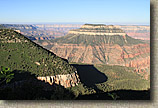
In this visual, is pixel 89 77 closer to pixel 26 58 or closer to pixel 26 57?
pixel 26 57

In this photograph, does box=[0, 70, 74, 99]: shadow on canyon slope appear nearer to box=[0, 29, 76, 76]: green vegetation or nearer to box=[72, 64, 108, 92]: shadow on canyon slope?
box=[0, 29, 76, 76]: green vegetation

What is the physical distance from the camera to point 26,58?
3903cm

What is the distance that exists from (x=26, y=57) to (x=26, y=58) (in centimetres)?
35

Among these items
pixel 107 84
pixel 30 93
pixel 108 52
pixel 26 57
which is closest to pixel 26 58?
pixel 26 57

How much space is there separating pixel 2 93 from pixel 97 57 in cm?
17494

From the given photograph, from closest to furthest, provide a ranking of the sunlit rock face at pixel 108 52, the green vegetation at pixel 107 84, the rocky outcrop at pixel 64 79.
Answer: the green vegetation at pixel 107 84, the rocky outcrop at pixel 64 79, the sunlit rock face at pixel 108 52

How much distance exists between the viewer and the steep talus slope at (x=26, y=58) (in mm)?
35641

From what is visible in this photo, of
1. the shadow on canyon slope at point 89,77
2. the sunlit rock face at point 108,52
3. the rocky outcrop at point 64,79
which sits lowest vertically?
the sunlit rock face at point 108,52

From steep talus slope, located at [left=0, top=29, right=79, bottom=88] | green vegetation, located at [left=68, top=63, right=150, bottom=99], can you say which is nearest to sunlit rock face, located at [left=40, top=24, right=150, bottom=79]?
green vegetation, located at [left=68, top=63, right=150, bottom=99]

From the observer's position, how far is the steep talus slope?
35.6 metres

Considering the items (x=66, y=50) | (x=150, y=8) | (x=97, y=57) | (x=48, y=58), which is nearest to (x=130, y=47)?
(x=97, y=57)

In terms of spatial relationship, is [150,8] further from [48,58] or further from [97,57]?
[97,57]

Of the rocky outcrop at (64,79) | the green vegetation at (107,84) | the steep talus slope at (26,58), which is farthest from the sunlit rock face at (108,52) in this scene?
the steep talus slope at (26,58)

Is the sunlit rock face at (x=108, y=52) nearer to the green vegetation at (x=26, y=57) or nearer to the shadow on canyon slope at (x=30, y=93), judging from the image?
the green vegetation at (x=26, y=57)
